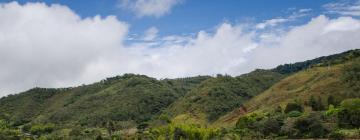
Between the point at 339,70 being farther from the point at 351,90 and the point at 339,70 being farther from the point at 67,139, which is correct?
the point at 67,139

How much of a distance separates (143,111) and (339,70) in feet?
307

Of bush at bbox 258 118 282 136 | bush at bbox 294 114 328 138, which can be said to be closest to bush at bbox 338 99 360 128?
bush at bbox 294 114 328 138

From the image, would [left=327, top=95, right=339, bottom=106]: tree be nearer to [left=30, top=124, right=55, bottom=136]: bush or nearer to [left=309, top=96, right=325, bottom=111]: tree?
[left=309, top=96, right=325, bottom=111]: tree

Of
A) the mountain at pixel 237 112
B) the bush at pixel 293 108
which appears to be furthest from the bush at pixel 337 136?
the bush at pixel 293 108

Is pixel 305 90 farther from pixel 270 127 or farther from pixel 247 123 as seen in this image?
pixel 270 127

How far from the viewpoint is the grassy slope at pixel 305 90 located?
11094 centimetres

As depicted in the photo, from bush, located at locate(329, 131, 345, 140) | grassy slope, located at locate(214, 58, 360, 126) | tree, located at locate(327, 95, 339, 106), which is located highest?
grassy slope, located at locate(214, 58, 360, 126)

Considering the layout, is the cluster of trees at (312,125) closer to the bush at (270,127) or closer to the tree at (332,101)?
the bush at (270,127)

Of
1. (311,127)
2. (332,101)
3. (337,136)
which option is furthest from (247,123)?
(337,136)

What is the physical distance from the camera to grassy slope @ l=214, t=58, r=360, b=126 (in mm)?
110938

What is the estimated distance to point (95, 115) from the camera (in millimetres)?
188625

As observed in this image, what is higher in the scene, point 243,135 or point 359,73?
point 359,73

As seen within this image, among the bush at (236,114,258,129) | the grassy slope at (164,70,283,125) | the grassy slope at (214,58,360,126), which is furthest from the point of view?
the grassy slope at (164,70,283,125)

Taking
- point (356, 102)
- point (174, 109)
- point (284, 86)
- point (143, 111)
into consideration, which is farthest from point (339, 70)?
point (143, 111)
